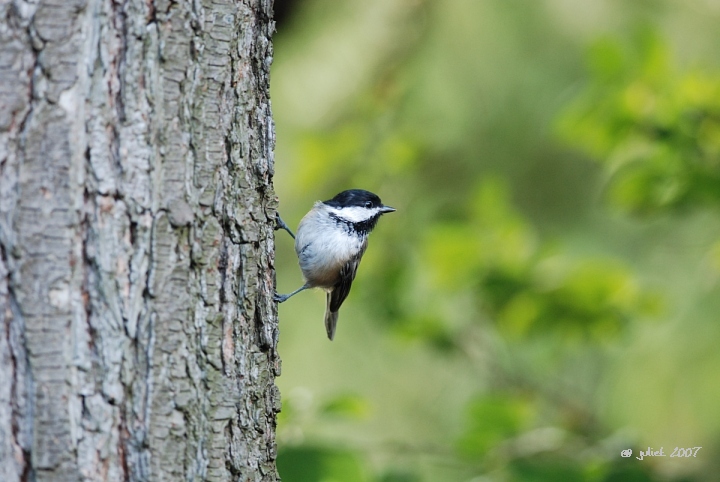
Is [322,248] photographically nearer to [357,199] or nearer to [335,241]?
[335,241]

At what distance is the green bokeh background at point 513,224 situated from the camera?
9.70 feet

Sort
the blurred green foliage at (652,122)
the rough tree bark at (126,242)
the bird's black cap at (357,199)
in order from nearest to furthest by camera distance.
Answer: the rough tree bark at (126,242) < the blurred green foliage at (652,122) < the bird's black cap at (357,199)

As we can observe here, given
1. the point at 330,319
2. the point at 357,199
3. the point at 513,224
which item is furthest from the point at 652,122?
the point at 330,319

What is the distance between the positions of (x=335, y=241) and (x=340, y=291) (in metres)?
0.25

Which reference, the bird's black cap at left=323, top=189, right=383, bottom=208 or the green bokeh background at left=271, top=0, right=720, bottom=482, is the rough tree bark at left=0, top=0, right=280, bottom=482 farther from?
the bird's black cap at left=323, top=189, right=383, bottom=208

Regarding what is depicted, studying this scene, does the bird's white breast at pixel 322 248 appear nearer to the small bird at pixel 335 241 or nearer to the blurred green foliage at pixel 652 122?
the small bird at pixel 335 241

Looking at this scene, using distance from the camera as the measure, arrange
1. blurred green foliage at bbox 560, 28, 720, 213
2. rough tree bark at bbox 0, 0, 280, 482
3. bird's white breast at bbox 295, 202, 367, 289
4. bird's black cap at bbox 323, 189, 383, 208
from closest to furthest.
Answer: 1. rough tree bark at bbox 0, 0, 280, 482
2. blurred green foliage at bbox 560, 28, 720, 213
3. bird's white breast at bbox 295, 202, 367, 289
4. bird's black cap at bbox 323, 189, 383, 208

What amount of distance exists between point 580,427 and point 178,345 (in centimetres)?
283

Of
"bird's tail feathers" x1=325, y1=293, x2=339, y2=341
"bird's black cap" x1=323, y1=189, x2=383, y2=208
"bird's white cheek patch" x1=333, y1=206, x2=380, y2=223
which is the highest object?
"bird's black cap" x1=323, y1=189, x2=383, y2=208

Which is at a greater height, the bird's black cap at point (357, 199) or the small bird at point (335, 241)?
the bird's black cap at point (357, 199)

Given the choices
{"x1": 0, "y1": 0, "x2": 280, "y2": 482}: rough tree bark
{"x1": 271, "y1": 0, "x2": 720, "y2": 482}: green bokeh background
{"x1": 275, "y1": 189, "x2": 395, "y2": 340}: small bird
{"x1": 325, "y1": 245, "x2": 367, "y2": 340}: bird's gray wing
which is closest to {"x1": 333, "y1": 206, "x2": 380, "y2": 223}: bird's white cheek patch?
{"x1": 275, "y1": 189, "x2": 395, "y2": 340}: small bird

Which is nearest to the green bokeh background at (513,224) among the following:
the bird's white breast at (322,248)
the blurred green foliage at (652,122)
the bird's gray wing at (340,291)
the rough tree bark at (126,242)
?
the blurred green foliage at (652,122)

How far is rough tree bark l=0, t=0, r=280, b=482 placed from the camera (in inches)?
50.8

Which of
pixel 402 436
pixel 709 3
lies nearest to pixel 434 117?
pixel 709 3
